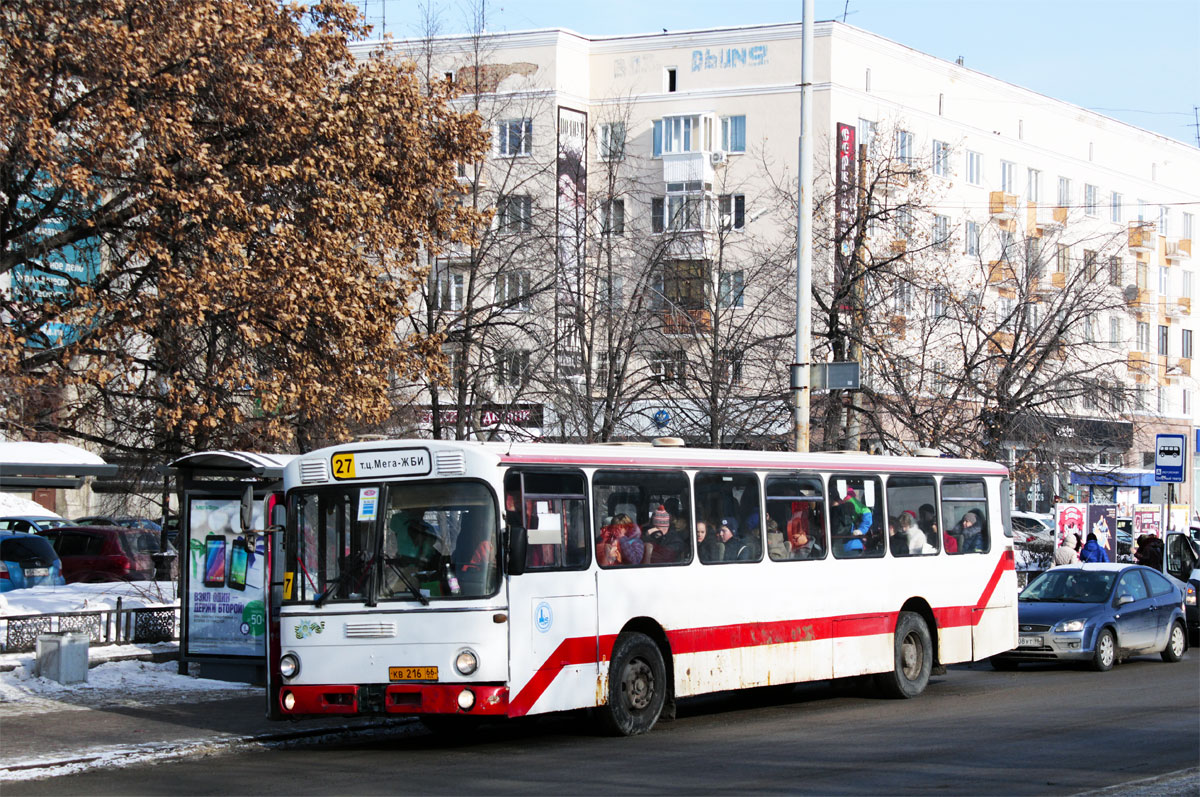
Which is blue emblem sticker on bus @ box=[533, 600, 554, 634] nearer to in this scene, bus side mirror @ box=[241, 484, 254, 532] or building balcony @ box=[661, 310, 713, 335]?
bus side mirror @ box=[241, 484, 254, 532]

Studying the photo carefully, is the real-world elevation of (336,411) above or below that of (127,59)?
below

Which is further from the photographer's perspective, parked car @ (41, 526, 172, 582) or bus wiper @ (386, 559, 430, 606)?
parked car @ (41, 526, 172, 582)

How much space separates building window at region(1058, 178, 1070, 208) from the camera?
6625 centimetres

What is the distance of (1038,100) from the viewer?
65.4 meters

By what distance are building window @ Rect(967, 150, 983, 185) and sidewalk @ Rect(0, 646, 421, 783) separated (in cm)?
4829

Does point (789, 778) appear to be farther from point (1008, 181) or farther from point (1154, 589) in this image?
point (1008, 181)

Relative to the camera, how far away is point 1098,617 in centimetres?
2059

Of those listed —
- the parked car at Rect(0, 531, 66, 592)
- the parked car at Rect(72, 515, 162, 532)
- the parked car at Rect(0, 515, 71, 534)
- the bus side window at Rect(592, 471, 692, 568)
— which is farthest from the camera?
the parked car at Rect(72, 515, 162, 532)

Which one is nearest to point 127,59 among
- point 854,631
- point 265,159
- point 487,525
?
point 265,159

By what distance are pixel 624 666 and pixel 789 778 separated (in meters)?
2.81

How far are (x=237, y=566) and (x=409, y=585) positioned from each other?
4.96 m

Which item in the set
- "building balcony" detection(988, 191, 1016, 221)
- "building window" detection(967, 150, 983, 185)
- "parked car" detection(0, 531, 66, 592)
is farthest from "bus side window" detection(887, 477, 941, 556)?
"building window" detection(967, 150, 983, 185)

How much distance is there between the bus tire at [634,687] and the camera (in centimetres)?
1354

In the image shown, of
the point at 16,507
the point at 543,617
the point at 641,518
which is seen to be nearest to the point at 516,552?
the point at 543,617
